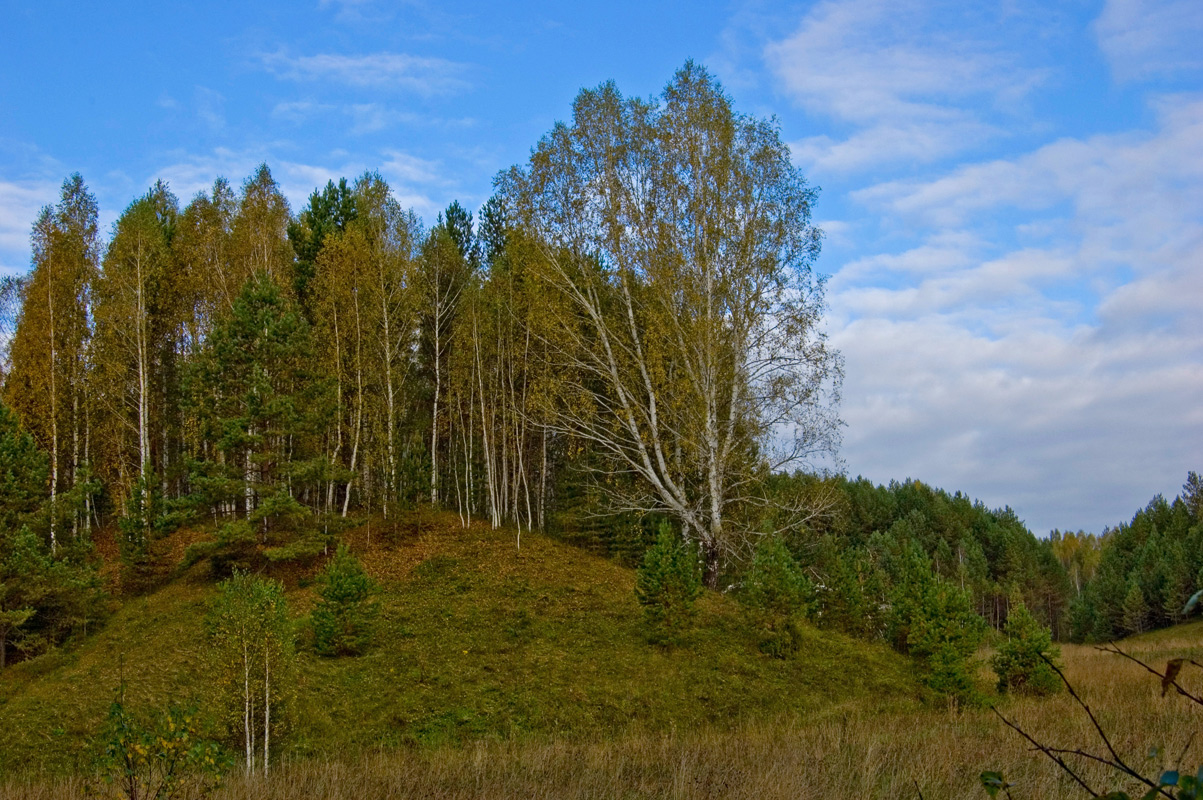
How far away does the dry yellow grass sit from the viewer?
6730 mm

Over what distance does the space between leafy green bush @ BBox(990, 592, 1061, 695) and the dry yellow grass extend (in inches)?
104

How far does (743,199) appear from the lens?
22000mm

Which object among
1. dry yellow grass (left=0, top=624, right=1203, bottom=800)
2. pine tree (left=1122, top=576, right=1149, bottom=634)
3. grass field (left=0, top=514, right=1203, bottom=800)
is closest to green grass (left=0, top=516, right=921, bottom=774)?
grass field (left=0, top=514, right=1203, bottom=800)

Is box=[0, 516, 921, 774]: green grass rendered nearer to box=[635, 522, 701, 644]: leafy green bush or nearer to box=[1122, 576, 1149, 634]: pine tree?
box=[635, 522, 701, 644]: leafy green bush

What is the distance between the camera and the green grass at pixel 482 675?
→ 1345cm

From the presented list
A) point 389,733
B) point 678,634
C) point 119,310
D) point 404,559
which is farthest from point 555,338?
point 119,310

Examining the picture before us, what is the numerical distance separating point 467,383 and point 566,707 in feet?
56.3

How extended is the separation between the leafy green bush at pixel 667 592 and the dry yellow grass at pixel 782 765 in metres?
5.08

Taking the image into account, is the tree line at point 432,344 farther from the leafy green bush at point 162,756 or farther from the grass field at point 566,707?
the leafy green bush at point 162,756

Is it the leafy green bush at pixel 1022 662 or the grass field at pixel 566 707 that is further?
the leafy green bush at pixel 1022 662

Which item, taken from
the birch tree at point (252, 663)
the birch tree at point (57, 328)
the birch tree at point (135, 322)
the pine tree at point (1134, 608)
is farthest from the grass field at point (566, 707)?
the pine tree at point (1134, 608)

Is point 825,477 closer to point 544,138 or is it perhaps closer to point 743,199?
point 743,199

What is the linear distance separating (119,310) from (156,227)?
4483mm

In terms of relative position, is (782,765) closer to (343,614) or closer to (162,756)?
(162,756)
